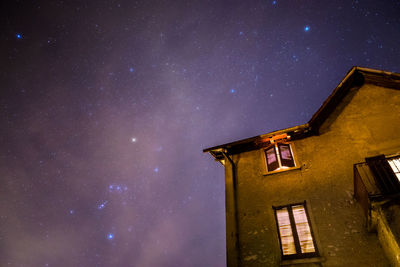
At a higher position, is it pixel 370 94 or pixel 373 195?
pixel 370 94

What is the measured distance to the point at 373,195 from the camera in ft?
23.8

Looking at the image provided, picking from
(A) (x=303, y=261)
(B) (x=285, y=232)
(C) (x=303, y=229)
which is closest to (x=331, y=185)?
(C) (x=303, y=229)

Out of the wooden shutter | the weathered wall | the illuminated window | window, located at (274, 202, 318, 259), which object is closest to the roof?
the weathered wall

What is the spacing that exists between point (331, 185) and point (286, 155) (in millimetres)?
2497

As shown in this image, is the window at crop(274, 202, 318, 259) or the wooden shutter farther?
the wooden shutter

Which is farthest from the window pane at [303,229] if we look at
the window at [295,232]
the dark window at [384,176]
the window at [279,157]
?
the dark window at [384,176]

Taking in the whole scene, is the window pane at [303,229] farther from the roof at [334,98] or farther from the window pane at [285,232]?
the roof at [334,98]

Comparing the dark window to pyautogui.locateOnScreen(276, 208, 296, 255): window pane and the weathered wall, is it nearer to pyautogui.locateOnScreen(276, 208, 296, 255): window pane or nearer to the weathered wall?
the weathered wall

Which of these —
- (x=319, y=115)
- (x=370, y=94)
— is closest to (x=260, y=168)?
(x=319, y=115)

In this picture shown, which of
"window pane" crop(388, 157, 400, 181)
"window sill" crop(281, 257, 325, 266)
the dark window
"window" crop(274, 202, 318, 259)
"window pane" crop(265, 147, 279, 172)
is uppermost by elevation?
"window pane" crop(265, 147, 279, 172)

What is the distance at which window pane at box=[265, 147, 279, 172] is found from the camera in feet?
37.7

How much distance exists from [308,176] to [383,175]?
A: 3016mm

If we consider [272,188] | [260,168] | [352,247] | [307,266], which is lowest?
[307,266]

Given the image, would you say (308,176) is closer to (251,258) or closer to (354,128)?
(354,128)
